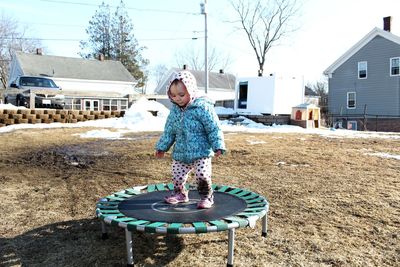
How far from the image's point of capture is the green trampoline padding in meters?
2.92

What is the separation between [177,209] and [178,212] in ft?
0.35

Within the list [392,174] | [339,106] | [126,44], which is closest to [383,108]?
[339,106]

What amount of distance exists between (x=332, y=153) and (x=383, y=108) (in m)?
21.2

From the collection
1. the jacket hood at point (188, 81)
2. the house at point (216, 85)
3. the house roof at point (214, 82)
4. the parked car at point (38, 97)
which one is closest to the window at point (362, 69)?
the house at point (216, 85)

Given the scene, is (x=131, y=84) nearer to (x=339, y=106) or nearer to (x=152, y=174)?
(x=339, y=106)

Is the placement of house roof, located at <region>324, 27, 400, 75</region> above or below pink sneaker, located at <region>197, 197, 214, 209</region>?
above

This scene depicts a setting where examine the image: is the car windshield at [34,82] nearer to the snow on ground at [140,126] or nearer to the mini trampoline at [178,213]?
the snow on ground at [140,126]

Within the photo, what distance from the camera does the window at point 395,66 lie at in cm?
2641

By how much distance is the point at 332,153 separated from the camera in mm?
8547

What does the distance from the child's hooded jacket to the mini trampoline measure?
0.49m

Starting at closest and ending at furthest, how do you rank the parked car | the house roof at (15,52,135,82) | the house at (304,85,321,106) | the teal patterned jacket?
the teal patterned jacket → the parked car → the house roof at (15,52,135,82) → the house at (304,85,321,106)

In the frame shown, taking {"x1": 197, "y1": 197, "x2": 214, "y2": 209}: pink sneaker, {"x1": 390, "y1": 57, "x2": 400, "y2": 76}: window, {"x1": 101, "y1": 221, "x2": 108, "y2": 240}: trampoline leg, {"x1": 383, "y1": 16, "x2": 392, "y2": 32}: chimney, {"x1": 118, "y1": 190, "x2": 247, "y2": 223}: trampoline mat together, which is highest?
{"x1": 383, "y1": 16, "x2": 392, "y2": 32}: chimney

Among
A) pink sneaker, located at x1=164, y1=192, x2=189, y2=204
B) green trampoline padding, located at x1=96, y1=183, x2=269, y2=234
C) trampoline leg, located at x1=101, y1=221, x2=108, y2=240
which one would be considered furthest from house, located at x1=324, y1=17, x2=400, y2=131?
trampoline leg, located at x1=101, y1=221, x2=108, y2=240

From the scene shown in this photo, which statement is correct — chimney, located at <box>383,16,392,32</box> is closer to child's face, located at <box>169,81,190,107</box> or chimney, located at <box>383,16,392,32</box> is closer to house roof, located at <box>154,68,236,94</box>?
house roof, located at <box>154,68,236,94</box>
